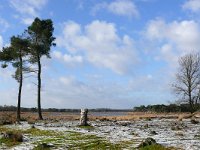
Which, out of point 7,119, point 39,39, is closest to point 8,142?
point 7,119

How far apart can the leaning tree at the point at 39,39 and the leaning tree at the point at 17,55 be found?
1.30 meters

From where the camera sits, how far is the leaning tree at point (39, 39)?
55094 mm

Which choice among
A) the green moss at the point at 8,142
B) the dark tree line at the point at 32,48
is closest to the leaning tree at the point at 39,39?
the dark tree line at the point at 32,48

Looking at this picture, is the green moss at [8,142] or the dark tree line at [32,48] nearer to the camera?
the green moss at [8,142]

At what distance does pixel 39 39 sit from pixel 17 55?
12.7 feet

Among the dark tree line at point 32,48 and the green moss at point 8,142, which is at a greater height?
the dark tree line at point 32,48

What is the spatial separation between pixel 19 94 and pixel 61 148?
39002 millimetres

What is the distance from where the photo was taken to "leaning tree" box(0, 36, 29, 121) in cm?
5531

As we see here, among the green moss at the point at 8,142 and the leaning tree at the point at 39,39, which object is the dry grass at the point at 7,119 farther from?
the green moss at the point at 8,142

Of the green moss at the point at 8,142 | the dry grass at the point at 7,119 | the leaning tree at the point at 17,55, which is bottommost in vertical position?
the green moss at the point at 8,142

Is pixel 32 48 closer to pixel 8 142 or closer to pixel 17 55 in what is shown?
pixel 17 55

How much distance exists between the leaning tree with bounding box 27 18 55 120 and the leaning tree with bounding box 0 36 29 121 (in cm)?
130

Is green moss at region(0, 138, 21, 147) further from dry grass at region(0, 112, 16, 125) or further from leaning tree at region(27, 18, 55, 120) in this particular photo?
leaning tree at region(27, 18, 55, 120)

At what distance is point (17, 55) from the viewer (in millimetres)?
55938
